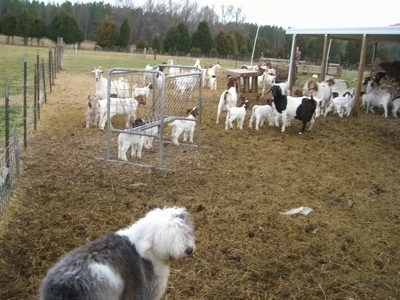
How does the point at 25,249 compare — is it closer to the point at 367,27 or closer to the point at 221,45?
the point at 367,27

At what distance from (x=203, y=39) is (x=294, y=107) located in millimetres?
Answer: 48437

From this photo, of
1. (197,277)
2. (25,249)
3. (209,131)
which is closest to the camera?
(197,277)

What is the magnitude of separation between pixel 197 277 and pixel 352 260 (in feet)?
5.85

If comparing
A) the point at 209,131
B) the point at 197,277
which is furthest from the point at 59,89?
the point at 197,277

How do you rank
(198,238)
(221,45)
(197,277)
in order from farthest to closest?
(221,45), (198,238), (197,277)

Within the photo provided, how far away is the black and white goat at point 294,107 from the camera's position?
1041cm

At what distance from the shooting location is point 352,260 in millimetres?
4434

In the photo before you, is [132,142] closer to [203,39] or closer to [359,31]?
[359,31]

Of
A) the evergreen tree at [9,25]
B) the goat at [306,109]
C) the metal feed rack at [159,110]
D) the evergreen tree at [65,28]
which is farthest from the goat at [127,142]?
the evergreen tree at [9,25]

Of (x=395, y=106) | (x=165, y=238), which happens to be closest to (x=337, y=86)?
(x=395, y=106)

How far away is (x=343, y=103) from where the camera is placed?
42.5 feet

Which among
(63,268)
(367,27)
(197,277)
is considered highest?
(367,27)

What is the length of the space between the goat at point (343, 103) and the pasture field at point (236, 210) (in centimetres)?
354

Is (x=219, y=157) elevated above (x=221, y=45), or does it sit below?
below
